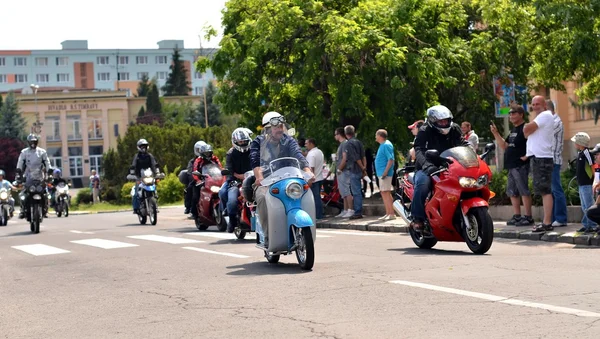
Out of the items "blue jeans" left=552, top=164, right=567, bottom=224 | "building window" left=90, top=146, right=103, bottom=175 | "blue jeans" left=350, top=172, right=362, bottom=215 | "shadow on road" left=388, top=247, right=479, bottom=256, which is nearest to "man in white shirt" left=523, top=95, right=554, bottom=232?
"blue jeans" left=552, top=164, right=567, bottom=224

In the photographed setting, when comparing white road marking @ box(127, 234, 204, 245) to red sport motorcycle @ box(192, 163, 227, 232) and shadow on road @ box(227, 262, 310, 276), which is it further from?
shadow on road @ box(227, 262, 310, 276)

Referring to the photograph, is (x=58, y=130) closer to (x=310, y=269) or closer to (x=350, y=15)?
(x=350, y=15)

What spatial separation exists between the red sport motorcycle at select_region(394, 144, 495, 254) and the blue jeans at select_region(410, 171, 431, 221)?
0.33 feet

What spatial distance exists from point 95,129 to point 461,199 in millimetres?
110992

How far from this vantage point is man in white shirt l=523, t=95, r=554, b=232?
52.0 ft

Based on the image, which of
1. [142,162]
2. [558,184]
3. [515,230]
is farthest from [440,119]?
[142,162]

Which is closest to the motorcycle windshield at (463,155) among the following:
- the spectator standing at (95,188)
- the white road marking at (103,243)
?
the white road marking at (103,243)

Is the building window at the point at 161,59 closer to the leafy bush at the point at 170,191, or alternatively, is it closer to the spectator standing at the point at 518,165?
the leafy bush at the point at 170,191

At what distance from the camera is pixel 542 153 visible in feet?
52.7

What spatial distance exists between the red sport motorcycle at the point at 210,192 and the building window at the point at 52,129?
326 ft

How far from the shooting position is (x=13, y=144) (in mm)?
100750

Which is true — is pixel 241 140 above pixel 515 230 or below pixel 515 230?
above

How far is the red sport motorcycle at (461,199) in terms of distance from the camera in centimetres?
1301

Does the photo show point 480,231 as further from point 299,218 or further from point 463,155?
point 299,218
